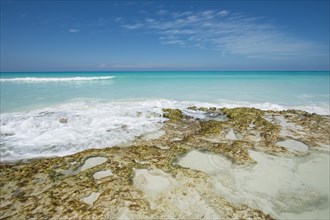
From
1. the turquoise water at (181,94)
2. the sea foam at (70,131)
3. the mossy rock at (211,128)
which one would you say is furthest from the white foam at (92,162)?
the turquoise water at (181,94)

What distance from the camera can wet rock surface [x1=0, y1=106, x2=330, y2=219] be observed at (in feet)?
12.4

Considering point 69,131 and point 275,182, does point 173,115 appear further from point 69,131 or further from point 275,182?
point 275,182

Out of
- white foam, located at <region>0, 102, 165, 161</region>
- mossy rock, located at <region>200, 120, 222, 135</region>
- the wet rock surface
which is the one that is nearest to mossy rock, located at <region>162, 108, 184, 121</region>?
white foam, located at <region>0, 102, 165, 161</region>

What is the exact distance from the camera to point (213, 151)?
600 centimetres

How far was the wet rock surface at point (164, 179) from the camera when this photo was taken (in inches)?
148

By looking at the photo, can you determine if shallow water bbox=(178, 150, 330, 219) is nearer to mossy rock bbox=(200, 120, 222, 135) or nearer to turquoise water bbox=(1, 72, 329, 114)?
mossy rock bbox=(200, 120, 222, 135)

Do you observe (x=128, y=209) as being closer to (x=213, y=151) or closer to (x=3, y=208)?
(x=3, y=208)

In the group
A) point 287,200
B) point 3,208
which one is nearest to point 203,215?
point 287,200

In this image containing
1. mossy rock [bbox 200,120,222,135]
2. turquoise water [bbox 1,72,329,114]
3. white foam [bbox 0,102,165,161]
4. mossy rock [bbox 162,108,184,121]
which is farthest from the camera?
turquoise water [bbox 1,72,329,114]

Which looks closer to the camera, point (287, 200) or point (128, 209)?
point (128, 209)

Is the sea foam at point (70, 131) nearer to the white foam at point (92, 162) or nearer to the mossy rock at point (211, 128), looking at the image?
the white foam at point (92, 162)

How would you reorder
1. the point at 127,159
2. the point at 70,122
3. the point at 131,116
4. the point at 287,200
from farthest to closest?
the point at 131,116, the point at 70,122, the point at 127,159, the point at 287,200

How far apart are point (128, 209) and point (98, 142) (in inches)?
135

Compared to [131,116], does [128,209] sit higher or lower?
lower
